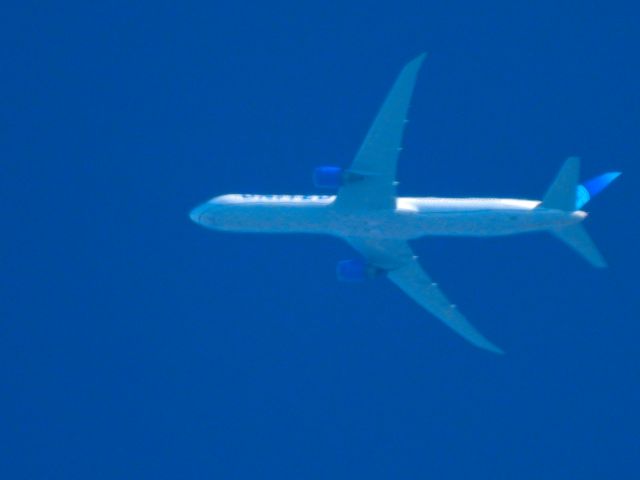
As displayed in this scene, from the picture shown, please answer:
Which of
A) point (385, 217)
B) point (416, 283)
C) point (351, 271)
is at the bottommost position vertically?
point (416, 283)

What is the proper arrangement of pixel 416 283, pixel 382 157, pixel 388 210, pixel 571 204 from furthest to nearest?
pixel 416 283 < pixel 388 210 < pixel 382 157 < pixel 571 204

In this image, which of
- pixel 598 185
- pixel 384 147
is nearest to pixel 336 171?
pixel 384 147

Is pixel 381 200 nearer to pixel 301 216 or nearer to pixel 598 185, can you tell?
pixel 301 216

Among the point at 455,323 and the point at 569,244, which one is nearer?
the point at 569,244

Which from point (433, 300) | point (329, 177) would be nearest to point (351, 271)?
point (433, 300)

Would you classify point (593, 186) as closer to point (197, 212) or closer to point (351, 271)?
point (351, 271)

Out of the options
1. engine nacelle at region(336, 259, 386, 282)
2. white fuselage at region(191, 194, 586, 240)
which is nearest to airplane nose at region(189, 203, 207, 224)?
white fuselage at region(191, 194, 586, 240)

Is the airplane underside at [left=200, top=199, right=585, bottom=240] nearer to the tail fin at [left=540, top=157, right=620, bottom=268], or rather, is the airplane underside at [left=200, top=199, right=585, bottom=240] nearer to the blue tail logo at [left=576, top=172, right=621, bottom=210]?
the tail fin at [left=540, top=157, right=620, bottom=268]
